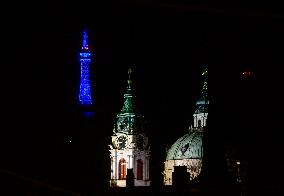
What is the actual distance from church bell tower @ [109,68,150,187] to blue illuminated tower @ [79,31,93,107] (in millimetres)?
6988

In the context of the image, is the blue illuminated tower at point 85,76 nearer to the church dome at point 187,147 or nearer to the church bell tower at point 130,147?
the church bell tower at point 130,147

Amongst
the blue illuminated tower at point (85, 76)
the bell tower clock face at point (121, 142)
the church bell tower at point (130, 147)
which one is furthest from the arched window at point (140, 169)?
the blue illuminated tower at point (85, 76)

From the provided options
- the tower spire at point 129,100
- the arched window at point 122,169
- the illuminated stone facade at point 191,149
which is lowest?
the arched window at point 122,169

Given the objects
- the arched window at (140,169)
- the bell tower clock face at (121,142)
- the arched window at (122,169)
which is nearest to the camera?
the arched window at (122,169)

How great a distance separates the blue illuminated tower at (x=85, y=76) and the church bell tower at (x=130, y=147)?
22.9 ft

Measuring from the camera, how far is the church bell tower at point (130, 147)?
233 feet

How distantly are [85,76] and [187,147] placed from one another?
15.7 meters

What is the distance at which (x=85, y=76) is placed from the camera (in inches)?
2717

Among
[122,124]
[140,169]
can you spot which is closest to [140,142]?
[122,124]

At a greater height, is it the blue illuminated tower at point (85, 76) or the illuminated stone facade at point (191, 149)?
the blue illuminated tower at point (85, 76)

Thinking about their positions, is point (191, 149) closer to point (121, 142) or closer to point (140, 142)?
point (140, 142)

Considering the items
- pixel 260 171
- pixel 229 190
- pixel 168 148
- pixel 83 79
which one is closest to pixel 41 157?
pixel 229 190

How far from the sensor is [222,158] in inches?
958

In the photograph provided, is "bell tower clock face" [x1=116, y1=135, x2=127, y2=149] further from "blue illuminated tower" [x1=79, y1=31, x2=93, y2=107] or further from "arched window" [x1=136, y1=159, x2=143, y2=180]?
"blue illuminated tower" [x1=79, y1=31, x2=93, y2=107]
